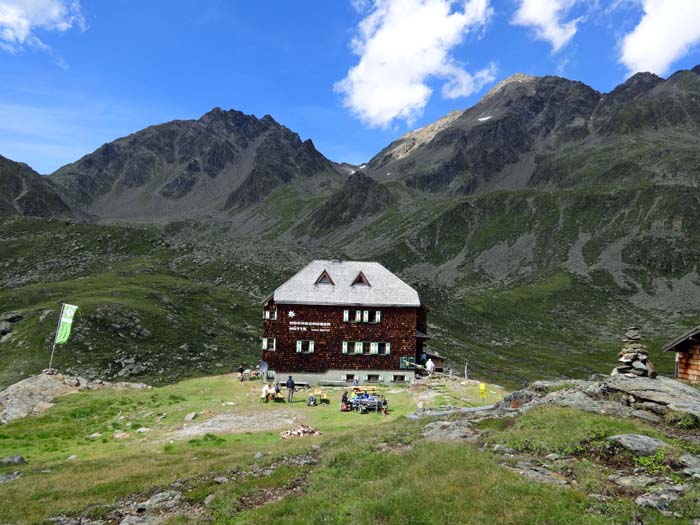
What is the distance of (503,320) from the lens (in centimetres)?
15012

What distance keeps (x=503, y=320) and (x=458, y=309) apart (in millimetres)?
18004

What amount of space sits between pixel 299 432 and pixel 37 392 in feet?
91.1

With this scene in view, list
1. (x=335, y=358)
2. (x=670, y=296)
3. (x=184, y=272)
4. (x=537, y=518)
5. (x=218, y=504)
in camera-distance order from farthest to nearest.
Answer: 1. (x=670, y=296)
2. (x=184, y=272)
3. (x=335, y=358)
4. (x=218, y=504)
5. (x=537, y=518)

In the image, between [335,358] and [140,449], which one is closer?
[140,449]

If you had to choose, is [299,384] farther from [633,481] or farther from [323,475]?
[633,481]

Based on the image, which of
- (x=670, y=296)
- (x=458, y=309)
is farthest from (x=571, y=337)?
(x=670, y=296)

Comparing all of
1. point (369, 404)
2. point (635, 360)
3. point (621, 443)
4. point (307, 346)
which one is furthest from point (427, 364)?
point (621, 443)

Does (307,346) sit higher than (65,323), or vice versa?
(65,323)

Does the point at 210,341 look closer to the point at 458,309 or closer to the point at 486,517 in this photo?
the point at 486,517

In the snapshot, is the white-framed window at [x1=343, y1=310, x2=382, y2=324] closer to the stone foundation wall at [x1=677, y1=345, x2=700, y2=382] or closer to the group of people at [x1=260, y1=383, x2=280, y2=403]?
the group of people at [x1=260, y1=383, x2=280, y2=403]

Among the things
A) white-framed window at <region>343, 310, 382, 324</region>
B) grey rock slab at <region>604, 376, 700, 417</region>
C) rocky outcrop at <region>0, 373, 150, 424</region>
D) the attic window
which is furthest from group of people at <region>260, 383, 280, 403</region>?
grey rock slab at <region>604, 376, 700, 417</region>

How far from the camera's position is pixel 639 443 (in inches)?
673

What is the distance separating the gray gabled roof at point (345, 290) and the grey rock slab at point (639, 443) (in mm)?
36596

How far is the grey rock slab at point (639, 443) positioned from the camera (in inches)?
657
